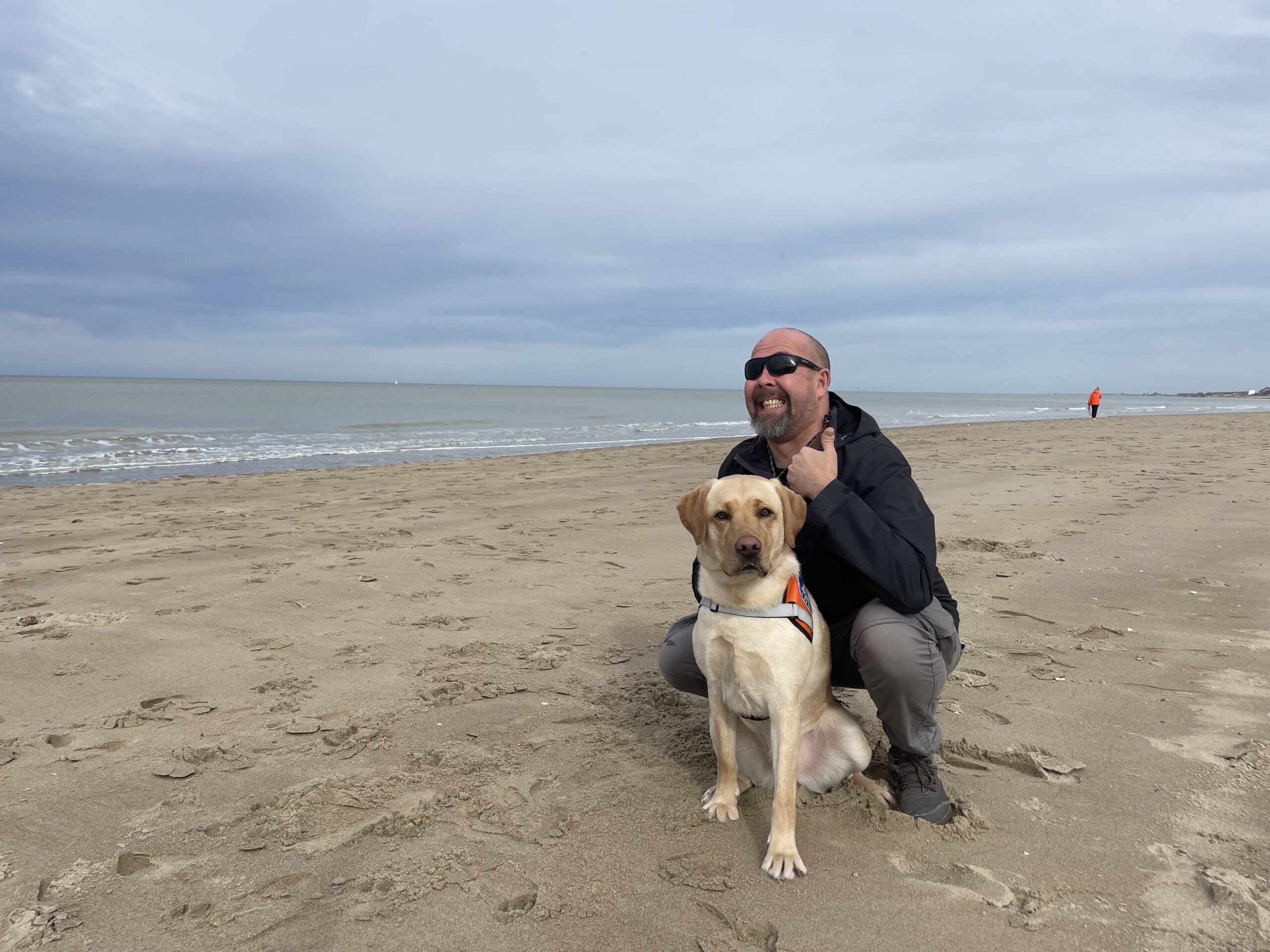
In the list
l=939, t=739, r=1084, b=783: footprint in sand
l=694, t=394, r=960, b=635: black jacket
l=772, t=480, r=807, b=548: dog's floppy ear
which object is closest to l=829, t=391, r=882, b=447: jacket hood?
l=694, t=394, r=960, b=635: black jacket

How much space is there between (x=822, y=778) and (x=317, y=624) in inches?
133

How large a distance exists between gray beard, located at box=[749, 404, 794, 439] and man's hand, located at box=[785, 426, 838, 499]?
32 centimetres

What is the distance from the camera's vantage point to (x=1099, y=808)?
108 inches

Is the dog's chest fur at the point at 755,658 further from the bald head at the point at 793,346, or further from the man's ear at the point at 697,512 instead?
the bald head at the point at 793,346

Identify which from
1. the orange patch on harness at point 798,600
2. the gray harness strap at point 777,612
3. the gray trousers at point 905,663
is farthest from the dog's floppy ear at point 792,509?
the gray trousers at point 905,663

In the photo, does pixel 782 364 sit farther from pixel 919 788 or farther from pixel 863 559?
pixel 919 788

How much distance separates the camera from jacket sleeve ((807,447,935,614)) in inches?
106

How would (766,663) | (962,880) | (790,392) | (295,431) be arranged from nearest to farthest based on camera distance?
1. (962,880)
2. (766,663)
3. (790,392)
4. (295,431)

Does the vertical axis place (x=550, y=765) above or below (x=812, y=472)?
below

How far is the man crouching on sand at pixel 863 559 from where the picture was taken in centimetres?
272

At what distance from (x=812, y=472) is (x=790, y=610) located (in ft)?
1.75

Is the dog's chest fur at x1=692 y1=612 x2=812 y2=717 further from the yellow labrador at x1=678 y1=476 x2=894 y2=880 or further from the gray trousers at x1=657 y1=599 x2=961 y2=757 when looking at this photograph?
the gray trousers at x1=657 y1=599 x2=961 y2=757

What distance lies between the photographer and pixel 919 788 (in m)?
2.77

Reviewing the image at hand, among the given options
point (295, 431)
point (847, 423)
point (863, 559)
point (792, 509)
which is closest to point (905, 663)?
point (863, 559)
